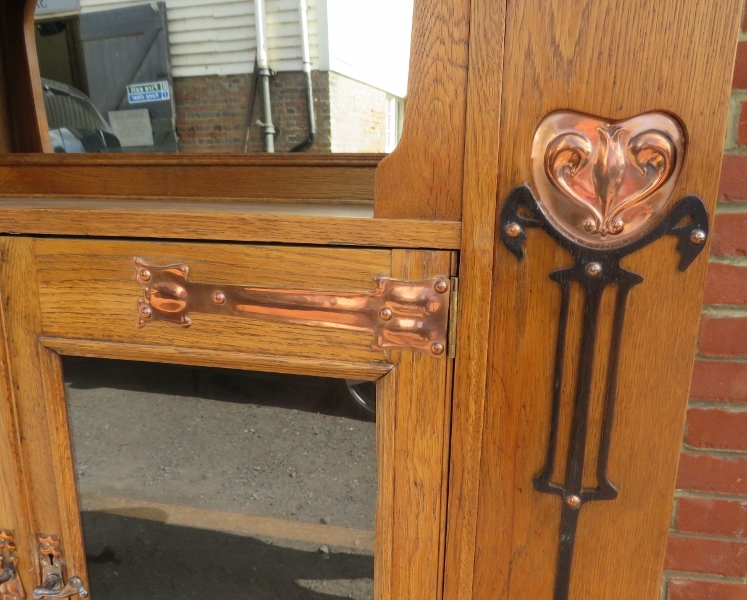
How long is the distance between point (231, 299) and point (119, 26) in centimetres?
260

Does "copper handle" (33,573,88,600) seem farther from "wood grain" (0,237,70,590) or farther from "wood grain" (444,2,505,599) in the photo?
"wood grain" (444,2,505,599)

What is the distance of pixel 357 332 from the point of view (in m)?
0.63

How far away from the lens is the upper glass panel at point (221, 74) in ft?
5.13

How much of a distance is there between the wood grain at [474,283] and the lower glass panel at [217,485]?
134 millimetres

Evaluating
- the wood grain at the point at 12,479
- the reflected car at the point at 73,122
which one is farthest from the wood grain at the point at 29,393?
the reflected car at the point at 73,122

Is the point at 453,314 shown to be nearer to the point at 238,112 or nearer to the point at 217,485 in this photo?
the point at 217,485

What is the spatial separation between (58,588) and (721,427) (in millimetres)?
957

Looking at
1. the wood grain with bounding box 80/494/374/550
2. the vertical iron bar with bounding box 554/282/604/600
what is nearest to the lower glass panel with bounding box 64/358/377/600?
the wood grain with bounding box 80/494/374/550

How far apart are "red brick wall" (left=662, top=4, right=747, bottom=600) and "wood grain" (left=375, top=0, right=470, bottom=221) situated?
0.32m

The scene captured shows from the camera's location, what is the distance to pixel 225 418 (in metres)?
0.79

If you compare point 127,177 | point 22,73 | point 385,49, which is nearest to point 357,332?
point 127,177

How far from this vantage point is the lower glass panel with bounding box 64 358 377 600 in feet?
2.46

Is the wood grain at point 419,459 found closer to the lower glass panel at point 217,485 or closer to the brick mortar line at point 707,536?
the lower glass panel at point 217,485

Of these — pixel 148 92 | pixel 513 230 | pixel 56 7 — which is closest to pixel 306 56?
pixel 148 92
